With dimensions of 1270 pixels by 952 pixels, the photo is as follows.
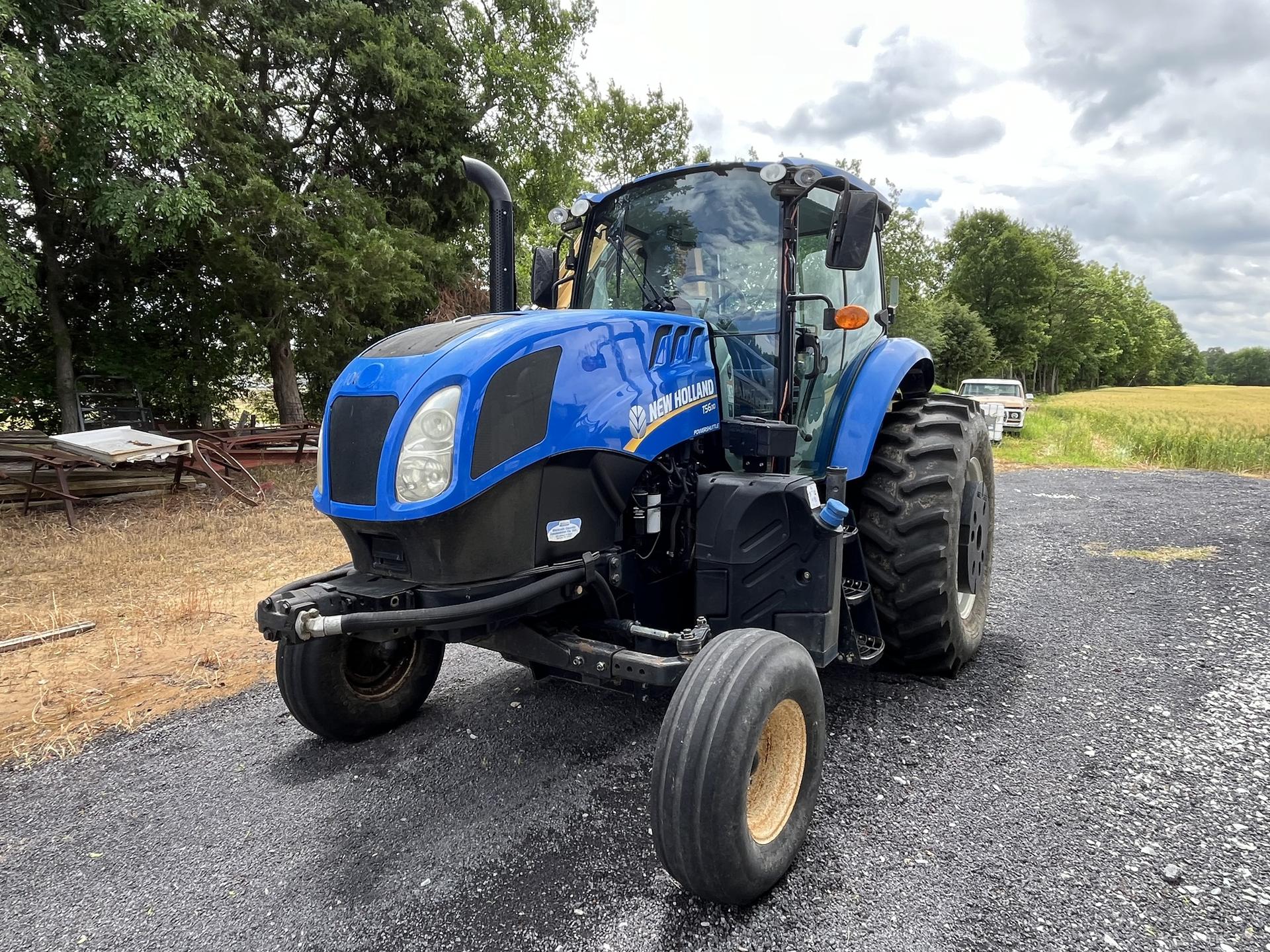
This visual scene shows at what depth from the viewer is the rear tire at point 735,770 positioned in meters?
1.88

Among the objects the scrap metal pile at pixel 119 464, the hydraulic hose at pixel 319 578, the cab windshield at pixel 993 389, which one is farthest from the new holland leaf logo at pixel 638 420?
the cab windshield at pixel 993 389

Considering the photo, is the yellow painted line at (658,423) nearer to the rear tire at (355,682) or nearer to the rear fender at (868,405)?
the rear fender at (868,405)

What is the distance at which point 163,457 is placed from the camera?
8016 millimetres

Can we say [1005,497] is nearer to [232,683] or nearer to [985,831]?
[985,831]

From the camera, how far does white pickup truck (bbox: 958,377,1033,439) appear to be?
653 inches

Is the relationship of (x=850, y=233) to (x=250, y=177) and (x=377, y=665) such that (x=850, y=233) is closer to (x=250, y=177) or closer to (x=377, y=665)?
(x=377, y=665)

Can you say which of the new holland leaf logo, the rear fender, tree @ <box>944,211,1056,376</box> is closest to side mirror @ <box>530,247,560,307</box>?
the new holland leaf logo

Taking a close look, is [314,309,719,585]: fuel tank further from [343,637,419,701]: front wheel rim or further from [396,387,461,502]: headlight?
[343,637,419,701]: front wheel rim

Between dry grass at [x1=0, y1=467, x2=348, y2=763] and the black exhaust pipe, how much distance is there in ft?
8.56

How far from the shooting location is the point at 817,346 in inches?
123

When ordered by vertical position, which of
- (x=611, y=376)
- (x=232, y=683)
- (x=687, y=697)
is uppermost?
(x=611, y=376)

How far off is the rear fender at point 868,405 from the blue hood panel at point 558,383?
79 centimetres

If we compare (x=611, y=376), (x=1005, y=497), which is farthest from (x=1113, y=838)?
(x=1005, y=497)

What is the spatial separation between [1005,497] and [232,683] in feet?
29.5
